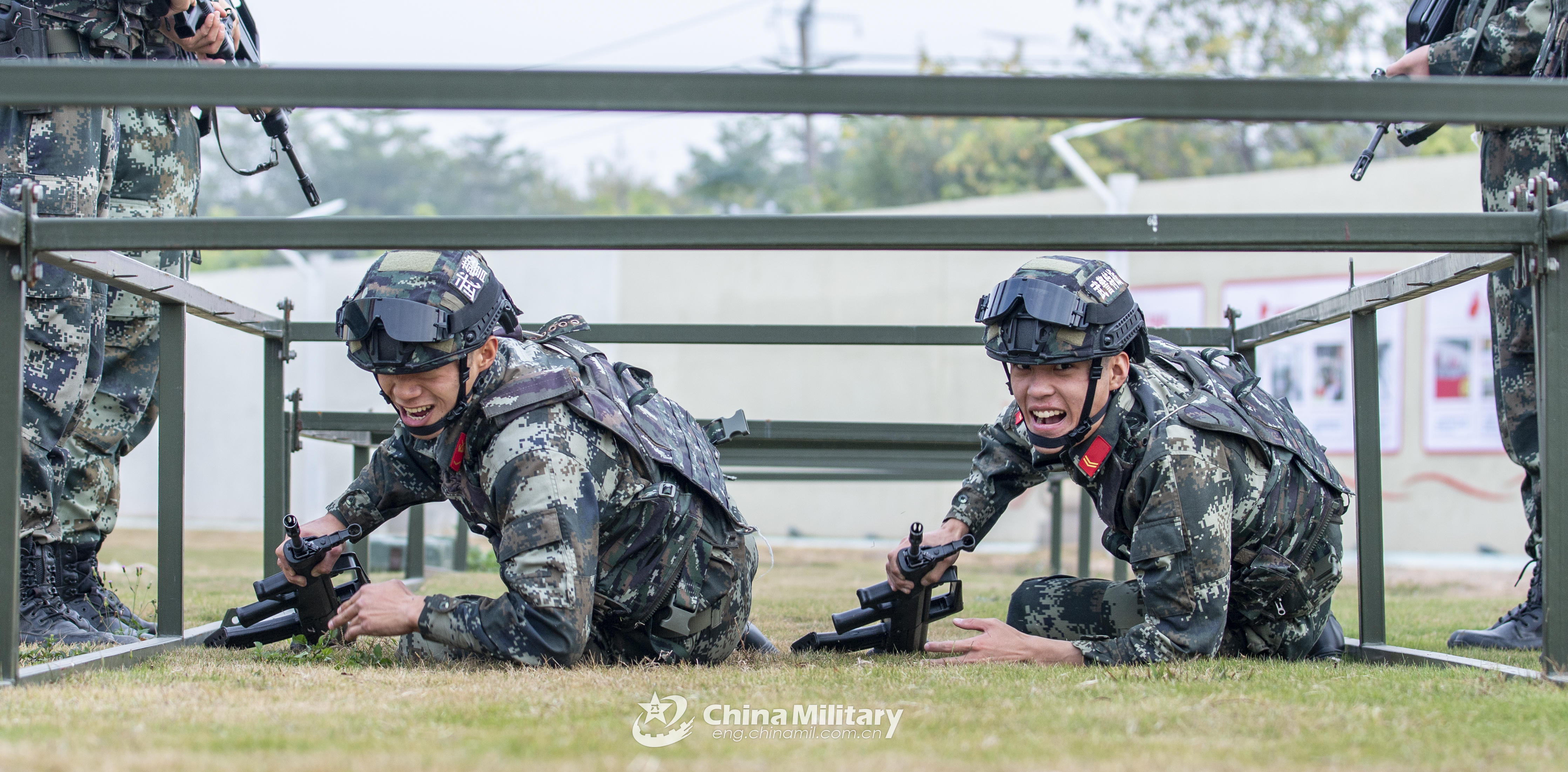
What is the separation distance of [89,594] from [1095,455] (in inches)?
126

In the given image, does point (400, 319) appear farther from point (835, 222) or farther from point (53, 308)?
point (53, 308)

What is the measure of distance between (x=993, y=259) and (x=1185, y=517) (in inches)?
589

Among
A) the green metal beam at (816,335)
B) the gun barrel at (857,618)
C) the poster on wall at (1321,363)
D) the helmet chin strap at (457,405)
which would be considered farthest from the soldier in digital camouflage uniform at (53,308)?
the poster on wall at (1321,363)

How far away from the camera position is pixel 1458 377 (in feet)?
51.6

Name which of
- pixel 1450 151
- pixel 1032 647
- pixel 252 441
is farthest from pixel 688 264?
pixel 1032 647

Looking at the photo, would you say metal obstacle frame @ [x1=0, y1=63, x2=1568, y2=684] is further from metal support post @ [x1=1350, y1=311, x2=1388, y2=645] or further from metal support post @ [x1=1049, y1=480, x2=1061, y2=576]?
metal support post @ [x1=1049, y1=480, x2=1061, y2=576]

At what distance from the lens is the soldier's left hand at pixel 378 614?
299cm

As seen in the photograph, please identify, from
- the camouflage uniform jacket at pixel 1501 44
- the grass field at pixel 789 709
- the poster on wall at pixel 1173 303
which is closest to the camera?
the grass field at pixel 789 709

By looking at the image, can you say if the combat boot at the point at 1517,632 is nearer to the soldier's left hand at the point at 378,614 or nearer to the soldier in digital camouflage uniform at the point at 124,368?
the soldier's left hand at the point at 378,614

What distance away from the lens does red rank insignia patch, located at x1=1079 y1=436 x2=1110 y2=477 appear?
11.1ft

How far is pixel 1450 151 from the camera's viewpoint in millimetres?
24031

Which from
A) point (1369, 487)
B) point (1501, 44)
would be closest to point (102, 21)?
point (1369, 487)

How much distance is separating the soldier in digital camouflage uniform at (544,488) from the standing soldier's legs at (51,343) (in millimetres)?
771

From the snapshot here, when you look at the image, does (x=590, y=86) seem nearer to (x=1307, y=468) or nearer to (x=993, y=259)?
(x=1307, y=468)
